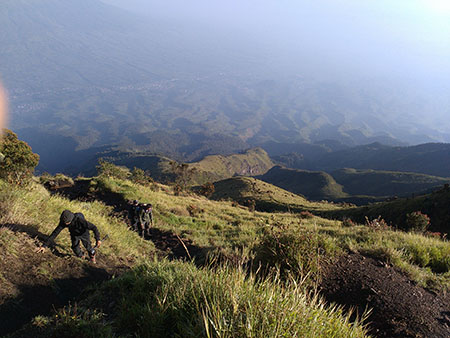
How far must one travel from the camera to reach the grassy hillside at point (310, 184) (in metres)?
118

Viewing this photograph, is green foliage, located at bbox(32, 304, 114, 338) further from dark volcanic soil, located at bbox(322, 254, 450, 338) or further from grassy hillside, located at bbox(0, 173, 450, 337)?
dark volcanic soil, located at bbox(322, 254, 450, 338)

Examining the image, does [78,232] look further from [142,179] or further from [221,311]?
[142,179]

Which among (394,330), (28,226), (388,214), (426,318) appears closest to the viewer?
(394,330)

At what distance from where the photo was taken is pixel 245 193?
198ft

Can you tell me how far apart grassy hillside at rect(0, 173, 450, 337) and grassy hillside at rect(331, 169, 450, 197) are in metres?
117

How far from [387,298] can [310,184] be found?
135 metres

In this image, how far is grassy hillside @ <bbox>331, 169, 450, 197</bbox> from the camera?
105562 millimetres

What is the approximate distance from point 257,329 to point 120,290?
8.53 ft

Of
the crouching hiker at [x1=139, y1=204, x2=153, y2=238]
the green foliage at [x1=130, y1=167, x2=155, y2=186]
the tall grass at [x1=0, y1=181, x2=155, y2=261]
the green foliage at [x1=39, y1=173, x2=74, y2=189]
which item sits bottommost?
the green foliage at [x1=130, y1=167, x2=155, y2=186]

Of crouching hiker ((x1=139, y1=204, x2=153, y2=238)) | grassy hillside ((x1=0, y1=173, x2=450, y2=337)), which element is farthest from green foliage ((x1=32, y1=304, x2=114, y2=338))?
crouching hiker ((x1=139, y1=204, x2=153, y2=238))

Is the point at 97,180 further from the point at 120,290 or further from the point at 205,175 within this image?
the point at 205,175

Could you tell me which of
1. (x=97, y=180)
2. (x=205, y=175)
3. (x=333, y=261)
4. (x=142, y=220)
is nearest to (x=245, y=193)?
(x=97, y=180)

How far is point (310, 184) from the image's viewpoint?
433ft

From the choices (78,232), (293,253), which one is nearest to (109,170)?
(78,232)
